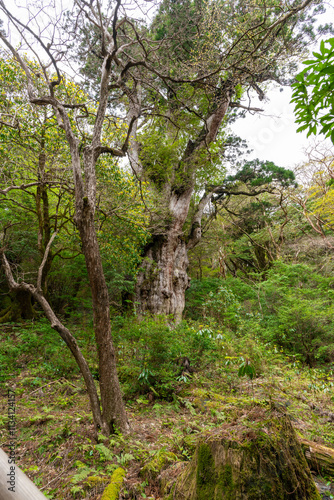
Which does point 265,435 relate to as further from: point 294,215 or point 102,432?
point 294,215

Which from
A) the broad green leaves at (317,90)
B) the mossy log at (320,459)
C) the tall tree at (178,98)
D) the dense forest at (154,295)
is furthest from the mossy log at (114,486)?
the tall tree at (178,98)

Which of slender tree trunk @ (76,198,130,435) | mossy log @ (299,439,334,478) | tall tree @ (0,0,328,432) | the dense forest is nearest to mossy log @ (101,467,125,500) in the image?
the dense forest

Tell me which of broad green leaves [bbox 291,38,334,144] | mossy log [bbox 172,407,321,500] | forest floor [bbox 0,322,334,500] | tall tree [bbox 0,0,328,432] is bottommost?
forest floor [bbox 0,322,334,500]

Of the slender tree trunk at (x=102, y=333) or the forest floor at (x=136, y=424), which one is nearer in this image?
the forest floor at (x=136, y=424)

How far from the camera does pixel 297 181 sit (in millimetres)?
12836

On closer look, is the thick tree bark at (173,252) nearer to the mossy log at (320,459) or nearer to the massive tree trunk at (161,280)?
the massive tree trunk at (161,280)

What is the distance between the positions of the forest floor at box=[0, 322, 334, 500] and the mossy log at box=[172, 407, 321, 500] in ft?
1.00

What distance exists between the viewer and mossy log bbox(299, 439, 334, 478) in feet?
7.83

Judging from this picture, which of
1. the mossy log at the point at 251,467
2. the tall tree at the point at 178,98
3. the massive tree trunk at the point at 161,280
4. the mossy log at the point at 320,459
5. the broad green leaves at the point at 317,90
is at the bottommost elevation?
the mossy log at the point at 320,459

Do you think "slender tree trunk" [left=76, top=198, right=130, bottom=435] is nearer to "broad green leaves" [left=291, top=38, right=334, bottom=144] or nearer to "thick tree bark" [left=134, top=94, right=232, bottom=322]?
"broad green leaves" [left=291, top=38, right=334, bottom=144]

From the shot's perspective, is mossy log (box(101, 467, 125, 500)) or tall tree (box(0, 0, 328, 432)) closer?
mossy log (box(101, 467, 125, 500))

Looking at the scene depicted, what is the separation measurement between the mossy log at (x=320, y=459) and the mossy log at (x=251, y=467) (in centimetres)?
69

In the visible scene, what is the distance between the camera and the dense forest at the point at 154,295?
2.23 m

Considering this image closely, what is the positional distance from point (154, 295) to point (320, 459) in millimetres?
6220
